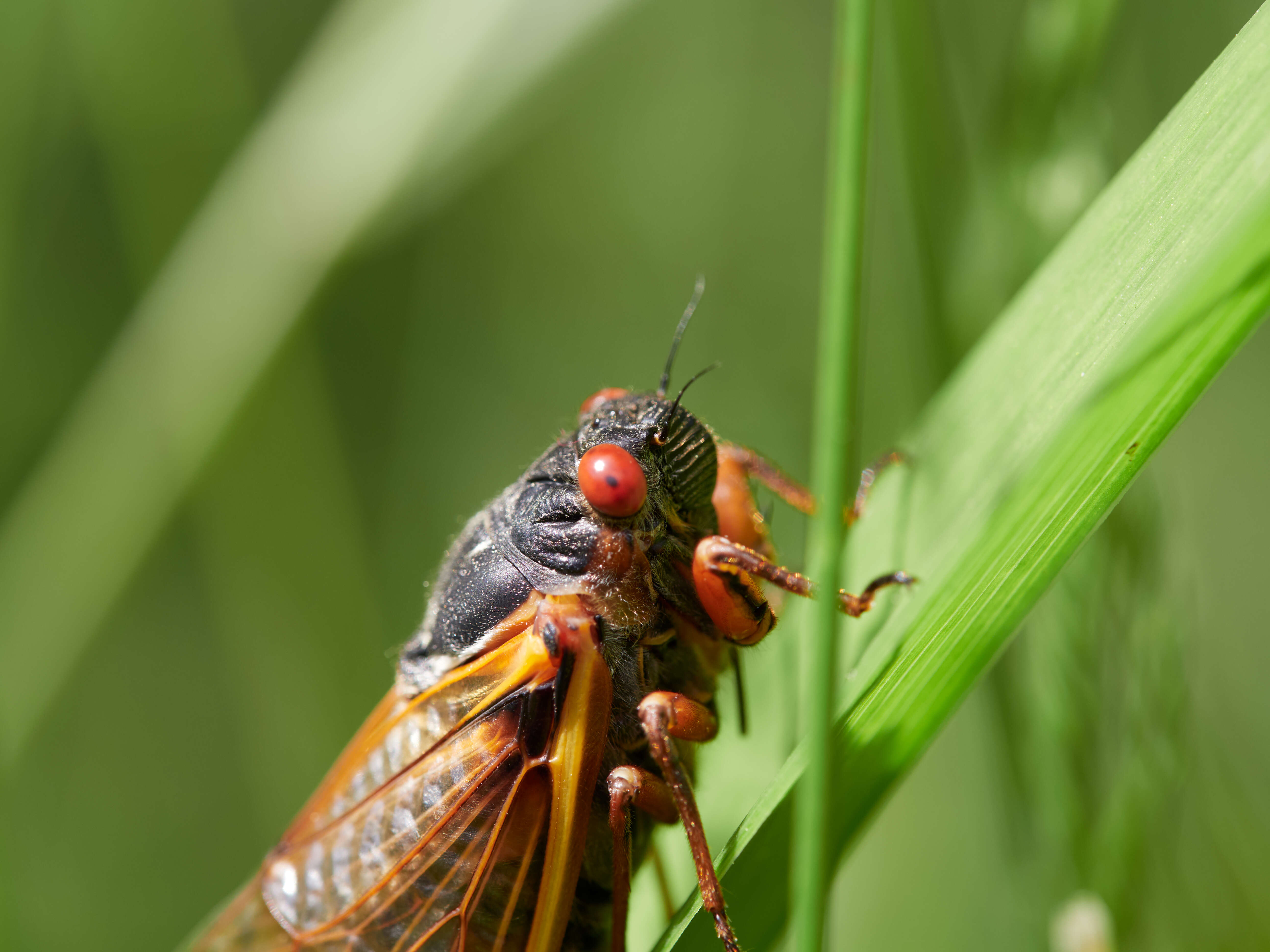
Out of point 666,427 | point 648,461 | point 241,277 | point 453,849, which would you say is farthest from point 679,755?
point 241,277

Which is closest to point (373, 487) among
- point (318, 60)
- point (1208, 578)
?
point (318, 60)

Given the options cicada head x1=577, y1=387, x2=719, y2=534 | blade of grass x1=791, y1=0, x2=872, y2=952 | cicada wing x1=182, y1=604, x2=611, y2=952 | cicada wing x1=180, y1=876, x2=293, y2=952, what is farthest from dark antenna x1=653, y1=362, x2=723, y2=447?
cicada wing x1=180, y1=876, x2=293, y2=952

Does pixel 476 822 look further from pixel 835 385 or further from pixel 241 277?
pixel 241 277

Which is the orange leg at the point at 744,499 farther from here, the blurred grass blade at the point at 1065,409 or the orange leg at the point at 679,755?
the blurred grass blade at the point at 1065,409

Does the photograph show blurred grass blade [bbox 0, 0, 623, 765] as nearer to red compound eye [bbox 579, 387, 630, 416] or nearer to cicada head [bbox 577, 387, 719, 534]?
red compound eye [bbox 579, 387, 630, 416]

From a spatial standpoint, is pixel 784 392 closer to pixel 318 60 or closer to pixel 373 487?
pixel 373 487

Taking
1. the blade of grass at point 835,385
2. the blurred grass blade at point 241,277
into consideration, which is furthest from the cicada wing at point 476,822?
the blurred grass blade at point 241,277
